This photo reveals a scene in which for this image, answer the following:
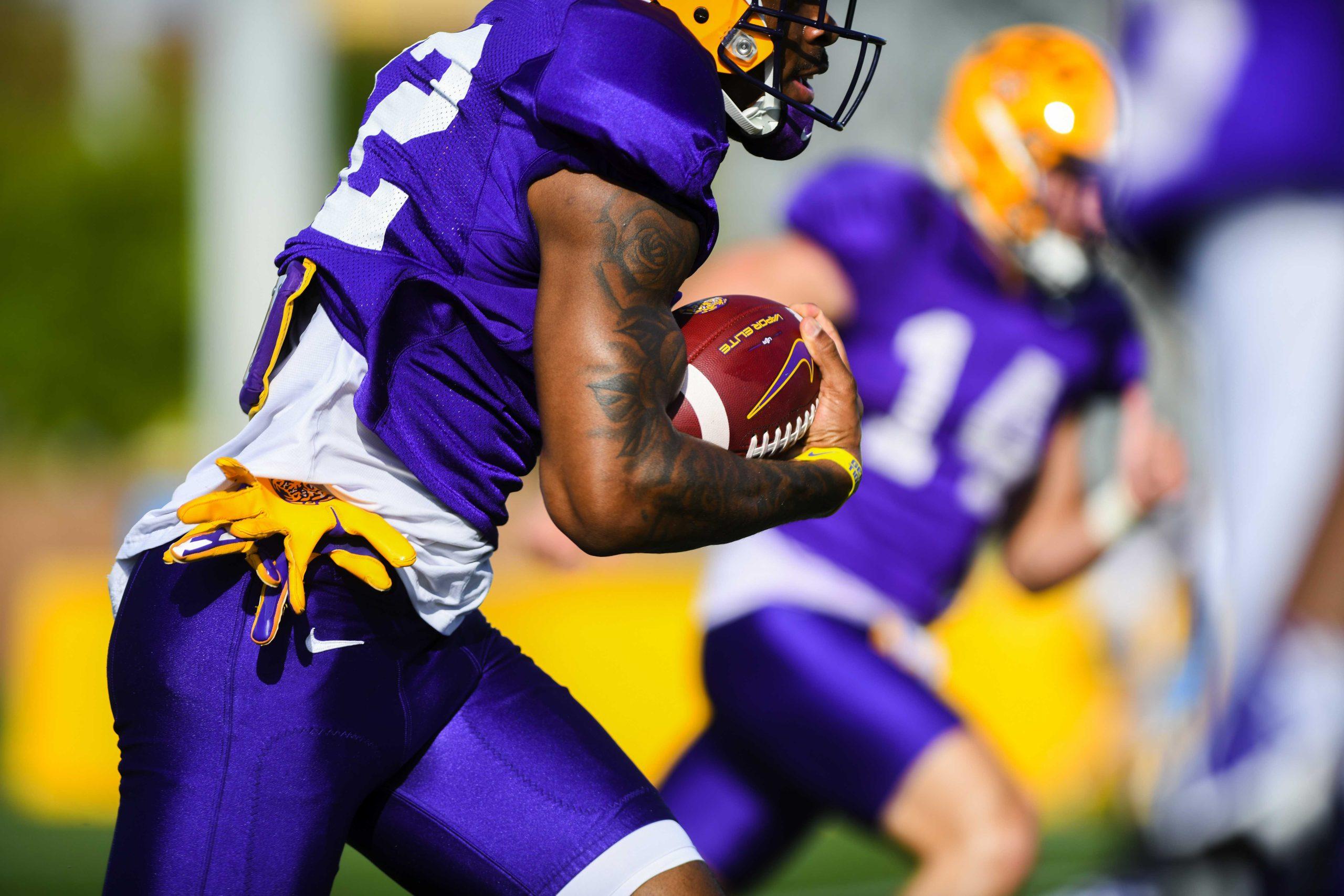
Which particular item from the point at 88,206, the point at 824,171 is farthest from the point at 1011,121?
the point at 88,206

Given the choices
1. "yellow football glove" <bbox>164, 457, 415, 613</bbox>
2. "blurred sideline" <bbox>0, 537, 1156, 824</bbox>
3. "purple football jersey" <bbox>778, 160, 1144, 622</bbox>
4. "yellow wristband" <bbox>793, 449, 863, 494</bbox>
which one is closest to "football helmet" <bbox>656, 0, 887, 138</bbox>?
"yellow wristband" <bbox>793, 449, 863, 494</bbox>

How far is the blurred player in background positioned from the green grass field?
3.27 meters

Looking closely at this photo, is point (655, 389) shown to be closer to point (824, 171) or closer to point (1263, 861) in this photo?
point (1263, 861)

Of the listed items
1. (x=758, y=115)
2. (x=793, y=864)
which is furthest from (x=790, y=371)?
(x=793, y=864)

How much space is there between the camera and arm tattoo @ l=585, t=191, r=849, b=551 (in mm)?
1785

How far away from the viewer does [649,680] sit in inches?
241

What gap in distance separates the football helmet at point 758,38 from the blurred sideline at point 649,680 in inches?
166

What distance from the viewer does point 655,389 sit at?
184 cm

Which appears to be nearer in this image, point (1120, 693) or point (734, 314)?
point (734, 314)

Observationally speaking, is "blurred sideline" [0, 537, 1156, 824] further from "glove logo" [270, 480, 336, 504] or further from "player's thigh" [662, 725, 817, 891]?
"glove logo" [270, 480, 336, 504]

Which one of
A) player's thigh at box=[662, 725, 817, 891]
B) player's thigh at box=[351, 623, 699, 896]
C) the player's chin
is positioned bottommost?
player's thigh at box=[662, 725, 817, 891]

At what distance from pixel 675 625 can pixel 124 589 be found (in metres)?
4.31

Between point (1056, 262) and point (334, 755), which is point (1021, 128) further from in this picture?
point (334, 755)

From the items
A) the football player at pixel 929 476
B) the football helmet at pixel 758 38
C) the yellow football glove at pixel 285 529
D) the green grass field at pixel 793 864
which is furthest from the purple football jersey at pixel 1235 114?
the green grass field at pixel 793 864
